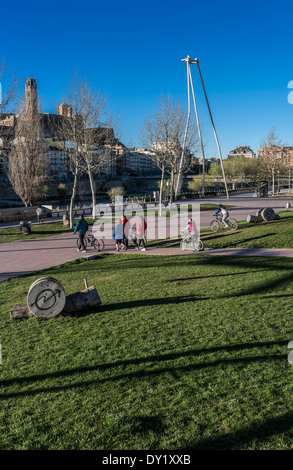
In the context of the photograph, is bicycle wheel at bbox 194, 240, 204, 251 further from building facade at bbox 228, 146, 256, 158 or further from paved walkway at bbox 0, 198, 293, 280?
building facade at bbox 228, 146, 256, 158

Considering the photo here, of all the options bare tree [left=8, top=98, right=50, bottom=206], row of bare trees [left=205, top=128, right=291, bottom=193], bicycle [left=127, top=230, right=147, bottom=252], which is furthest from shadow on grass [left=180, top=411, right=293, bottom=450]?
row of bare trees [left=205, top=128, right=291, bottom=193]

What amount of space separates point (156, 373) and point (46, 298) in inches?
142

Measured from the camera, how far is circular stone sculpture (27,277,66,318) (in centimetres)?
798

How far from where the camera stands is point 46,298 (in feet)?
26.7

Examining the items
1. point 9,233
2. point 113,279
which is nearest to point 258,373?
point 113,279

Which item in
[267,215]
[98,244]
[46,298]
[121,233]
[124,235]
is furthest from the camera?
[267,215]

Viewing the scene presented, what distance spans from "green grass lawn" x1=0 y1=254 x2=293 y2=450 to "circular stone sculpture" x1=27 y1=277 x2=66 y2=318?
0.72ft

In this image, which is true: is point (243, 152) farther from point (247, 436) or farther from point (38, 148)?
point (247, 436)

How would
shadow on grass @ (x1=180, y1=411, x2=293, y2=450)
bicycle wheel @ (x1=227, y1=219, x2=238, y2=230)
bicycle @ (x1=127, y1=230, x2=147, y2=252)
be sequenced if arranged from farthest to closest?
bicycle wheel @ (x1=227, y1=219, x2=238, y2=230) → bicycle @ (x1=127, y1=230, x2=147, y2=252) → shadow on grass @ (x1=180, y1=411, x2=293, y2=450)

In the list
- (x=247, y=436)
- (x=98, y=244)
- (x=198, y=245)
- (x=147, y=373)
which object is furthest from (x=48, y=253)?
(x=247, y=436)

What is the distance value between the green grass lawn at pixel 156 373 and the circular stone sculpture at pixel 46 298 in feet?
0.72

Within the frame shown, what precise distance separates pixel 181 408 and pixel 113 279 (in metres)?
7.68

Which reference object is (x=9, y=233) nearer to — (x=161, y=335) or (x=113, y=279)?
(x=113, y=279)

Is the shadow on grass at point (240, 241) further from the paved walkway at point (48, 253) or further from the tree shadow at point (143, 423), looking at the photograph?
the tree shadow at point (143, 423)
